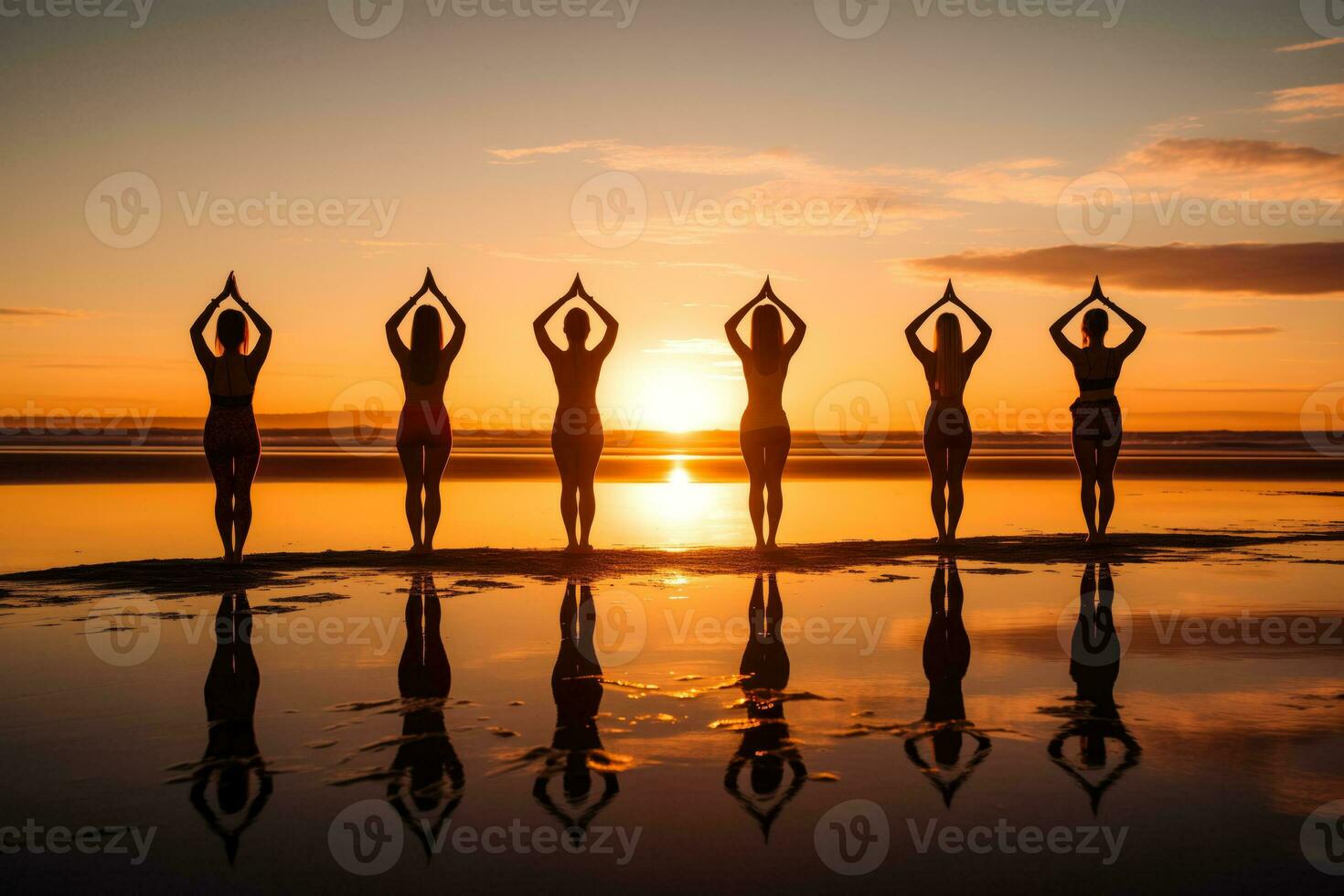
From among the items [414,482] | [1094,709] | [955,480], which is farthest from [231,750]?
[955,480]

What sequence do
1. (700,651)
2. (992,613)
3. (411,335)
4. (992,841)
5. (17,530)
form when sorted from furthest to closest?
(17,530), (411,335), (992,613), (700,651), (992,841)

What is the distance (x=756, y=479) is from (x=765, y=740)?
6.78m

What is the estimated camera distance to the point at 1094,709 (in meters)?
5.53

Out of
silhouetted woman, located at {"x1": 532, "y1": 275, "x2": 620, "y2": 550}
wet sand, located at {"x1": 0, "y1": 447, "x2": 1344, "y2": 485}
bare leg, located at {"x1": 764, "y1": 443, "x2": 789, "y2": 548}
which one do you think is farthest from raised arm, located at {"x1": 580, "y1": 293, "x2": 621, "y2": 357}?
wet sand, located at {"x1": 0, "y1": 447, "x2": 1344, "y2": 485}

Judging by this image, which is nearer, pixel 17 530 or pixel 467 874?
pixel 467 874

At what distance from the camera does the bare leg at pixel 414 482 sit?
1078cm

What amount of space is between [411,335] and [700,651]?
19.7 ft

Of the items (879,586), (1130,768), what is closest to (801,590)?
(879,586)

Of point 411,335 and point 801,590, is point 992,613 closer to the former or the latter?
point 801,590

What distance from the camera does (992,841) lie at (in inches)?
149

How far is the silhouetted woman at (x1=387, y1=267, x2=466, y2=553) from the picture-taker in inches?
423

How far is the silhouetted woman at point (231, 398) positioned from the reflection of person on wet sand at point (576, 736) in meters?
4.81

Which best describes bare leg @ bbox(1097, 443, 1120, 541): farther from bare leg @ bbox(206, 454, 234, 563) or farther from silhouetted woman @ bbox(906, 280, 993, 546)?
bare leg @ bbox(206, 454, 234, 563)

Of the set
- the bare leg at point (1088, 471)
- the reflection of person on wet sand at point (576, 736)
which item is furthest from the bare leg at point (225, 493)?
the bare leg at point (1088, 471)
